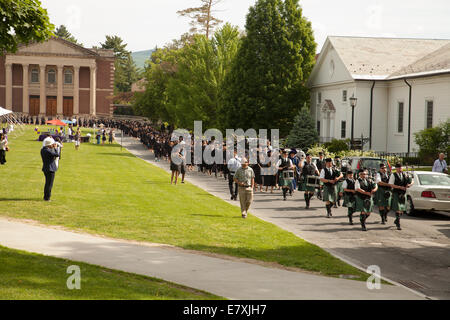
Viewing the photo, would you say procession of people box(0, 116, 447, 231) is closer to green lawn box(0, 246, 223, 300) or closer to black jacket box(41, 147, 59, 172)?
black jacket box(41, 147, 59, 172)

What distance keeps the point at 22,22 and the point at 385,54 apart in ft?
133

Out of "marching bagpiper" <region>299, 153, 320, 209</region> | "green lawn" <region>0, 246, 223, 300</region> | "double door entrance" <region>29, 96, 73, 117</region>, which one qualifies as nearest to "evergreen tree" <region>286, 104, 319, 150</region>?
"marching bagpiper" <region>299, 153, 320, 209</region>

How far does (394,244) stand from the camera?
552 inches

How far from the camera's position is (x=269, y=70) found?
50.7m

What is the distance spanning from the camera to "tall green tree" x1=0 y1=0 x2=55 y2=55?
39.8ft

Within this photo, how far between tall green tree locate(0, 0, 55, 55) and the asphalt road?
7713mm

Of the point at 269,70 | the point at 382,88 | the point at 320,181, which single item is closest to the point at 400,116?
the point at 382,88

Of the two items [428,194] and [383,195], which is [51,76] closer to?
[428,194]

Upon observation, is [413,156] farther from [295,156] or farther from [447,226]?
[447,226]

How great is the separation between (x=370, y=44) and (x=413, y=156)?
46.4 feet

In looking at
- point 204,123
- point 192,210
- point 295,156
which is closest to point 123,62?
point 204,123

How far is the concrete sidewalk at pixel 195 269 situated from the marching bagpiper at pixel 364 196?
5.92 metres

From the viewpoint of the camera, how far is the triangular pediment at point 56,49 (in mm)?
93375

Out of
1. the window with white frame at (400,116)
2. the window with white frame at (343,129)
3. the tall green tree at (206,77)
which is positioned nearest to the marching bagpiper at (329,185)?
the window with white frame at (400,116)
